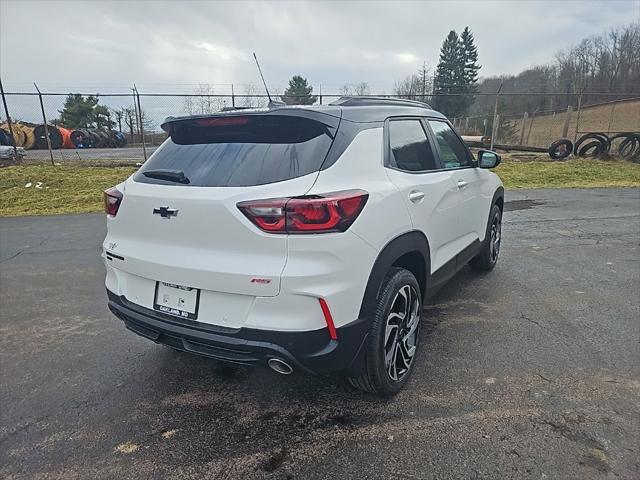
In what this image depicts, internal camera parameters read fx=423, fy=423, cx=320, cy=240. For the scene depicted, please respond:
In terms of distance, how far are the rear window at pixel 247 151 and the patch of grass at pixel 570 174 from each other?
1088 cm

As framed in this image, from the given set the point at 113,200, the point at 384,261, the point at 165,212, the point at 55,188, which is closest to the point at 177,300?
the point at 165,212

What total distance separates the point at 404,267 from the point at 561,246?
4.15 meters

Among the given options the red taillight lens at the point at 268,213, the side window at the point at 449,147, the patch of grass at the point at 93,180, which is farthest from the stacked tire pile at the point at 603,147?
the red taillight lens at the point at 268,213

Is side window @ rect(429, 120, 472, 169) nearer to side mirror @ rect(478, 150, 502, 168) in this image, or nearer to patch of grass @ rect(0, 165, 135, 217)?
side mirror @ rect(478, 150, 502, 168)

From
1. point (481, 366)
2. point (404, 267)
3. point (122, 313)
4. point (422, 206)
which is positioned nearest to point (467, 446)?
point (481, 366)

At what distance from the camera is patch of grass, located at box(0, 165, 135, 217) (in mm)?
9273

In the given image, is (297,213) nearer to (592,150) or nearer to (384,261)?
(384,261)

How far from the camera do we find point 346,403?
2535mm

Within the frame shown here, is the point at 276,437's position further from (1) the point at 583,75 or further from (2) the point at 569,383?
(1) the point at 583,75

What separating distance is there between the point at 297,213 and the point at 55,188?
11.3 metres

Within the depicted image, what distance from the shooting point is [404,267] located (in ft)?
9.05

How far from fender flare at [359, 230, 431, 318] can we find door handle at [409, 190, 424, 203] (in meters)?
0.20

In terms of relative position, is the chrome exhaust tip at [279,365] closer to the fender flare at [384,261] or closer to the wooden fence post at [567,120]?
the fender flare at [384,261]

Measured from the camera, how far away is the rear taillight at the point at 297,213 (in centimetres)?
196
